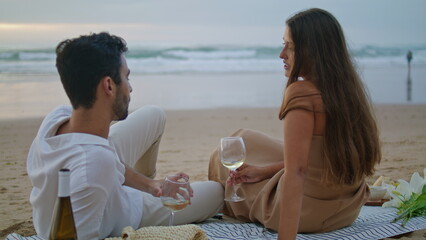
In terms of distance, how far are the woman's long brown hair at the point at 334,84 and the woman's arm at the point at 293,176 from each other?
0.25 m

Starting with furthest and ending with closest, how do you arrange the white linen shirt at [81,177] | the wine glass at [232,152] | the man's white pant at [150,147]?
the man's white pant at [150,147]
the wine glass at [232,152]
the white linen shirt at [81,177]

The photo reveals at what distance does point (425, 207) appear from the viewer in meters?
4.46

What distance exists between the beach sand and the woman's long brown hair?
965 millimetres

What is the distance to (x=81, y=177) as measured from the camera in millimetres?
3035

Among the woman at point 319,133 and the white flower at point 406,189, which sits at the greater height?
the woman at point 319,133

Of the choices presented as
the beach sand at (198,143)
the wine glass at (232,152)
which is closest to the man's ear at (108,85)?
the wine glass at (232,152)

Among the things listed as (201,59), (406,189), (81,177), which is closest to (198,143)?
(406,189)

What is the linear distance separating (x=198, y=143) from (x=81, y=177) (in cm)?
638

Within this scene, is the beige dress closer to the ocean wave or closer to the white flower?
the white flower

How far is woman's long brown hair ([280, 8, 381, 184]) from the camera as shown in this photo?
348 centimetres

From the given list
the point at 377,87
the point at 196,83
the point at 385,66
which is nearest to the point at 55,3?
the point at 196,83

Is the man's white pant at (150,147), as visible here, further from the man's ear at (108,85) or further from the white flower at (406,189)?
the white flower at (406,189)

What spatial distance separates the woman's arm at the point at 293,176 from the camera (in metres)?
3.27

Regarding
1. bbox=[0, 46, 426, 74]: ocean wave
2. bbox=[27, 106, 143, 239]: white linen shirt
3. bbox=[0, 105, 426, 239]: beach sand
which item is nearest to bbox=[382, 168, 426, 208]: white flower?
bbox=[0, 105, 426, 239]: beach sand
